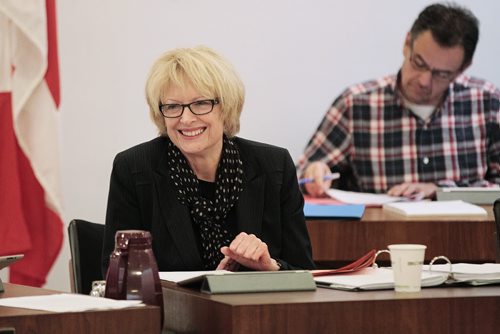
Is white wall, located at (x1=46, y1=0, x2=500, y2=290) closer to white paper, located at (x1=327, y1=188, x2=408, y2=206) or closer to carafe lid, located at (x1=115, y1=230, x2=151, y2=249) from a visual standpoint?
white paper, located at (x1=327, y1=188, x2=408, y2=206)

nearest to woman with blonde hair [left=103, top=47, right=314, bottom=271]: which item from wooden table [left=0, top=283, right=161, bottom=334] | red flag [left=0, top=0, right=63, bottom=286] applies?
wooden table [left=0, top=283, right=161, bottom=334]

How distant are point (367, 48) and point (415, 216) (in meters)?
1.86

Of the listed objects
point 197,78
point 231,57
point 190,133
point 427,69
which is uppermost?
point 231,57

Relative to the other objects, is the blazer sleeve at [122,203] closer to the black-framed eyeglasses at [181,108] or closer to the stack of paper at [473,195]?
the black-framed eyeglasses at [181,108]

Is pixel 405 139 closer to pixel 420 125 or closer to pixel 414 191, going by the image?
pixel 420 125

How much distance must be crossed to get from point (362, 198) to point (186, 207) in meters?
1.51

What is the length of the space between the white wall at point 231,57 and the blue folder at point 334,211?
145cm

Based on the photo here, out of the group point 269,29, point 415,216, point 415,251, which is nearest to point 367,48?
point 269,29

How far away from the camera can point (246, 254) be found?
2.41 metres

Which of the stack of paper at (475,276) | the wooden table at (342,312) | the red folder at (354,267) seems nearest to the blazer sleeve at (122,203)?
the red folder at (354,267)

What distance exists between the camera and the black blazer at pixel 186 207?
2764 mm

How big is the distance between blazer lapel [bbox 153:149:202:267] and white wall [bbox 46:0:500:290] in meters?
2.14

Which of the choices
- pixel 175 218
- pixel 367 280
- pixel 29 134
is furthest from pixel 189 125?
pixel 29 134

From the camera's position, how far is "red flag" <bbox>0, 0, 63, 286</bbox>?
400 centimetres
